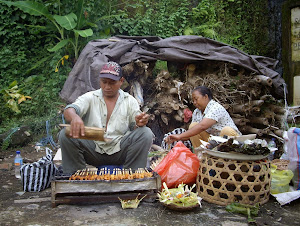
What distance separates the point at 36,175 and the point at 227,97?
146 inches

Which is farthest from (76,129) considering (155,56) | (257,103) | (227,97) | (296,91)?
(296,91)

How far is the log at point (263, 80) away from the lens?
5.45 m

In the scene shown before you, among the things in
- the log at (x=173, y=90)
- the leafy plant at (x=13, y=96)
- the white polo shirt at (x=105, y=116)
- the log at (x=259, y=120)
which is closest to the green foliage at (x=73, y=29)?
the leafy plant at (x=13, y=96)

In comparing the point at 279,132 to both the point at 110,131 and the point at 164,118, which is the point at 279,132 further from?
the point at 110,131

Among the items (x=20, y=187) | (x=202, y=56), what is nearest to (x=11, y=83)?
(x=20, y=187)

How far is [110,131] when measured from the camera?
3.71 m

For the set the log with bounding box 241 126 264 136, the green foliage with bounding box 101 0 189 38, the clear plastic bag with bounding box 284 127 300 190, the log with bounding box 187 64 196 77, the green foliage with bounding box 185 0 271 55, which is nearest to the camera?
the clear plastic bag with bounding box 284 127 300 190

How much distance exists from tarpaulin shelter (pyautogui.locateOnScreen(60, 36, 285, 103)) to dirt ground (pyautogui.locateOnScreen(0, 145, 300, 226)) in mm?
2807

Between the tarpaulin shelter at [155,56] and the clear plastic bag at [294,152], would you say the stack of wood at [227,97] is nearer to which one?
the tarpaulin shelter at [155,56]

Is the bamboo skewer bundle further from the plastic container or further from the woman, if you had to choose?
the plastic container

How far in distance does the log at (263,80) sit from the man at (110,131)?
2848 mm

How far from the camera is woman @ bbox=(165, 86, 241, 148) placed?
4211 millimetres

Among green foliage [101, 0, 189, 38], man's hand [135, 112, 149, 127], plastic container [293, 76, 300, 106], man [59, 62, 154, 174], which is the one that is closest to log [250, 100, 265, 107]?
plastic container [293, 76, 300, 106]

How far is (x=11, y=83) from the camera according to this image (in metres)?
7.63
